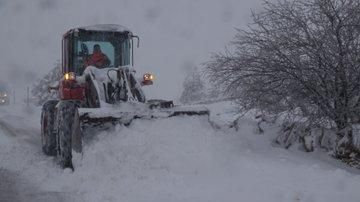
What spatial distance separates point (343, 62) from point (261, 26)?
5.79 ft

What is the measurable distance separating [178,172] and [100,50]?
12.5ft

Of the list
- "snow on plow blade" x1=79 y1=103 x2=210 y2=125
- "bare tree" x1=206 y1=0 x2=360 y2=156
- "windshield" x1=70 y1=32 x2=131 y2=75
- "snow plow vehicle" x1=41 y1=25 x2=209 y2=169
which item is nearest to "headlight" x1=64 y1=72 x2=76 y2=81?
"snow plow vehicle" x1=41 y1=25 x2=209 y2=169

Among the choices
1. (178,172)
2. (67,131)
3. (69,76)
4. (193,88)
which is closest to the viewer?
(178,172)

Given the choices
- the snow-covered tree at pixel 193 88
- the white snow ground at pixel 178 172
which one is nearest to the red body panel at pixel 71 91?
the white snow ground at pixel 178 172

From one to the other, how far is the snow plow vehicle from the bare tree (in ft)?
5.90

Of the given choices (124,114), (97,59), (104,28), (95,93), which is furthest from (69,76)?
(124,114)

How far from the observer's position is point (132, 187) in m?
7.11

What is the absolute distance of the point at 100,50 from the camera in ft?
34.2

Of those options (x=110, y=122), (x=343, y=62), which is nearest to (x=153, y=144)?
(x=110, y=122)

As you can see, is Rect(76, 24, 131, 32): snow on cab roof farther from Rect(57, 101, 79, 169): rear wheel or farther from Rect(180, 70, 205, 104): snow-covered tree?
Rect(180, 70, 205, 104): snow-covered tree

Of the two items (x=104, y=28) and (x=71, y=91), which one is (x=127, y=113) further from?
(x=104, y=28)

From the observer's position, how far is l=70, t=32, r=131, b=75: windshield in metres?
10.3

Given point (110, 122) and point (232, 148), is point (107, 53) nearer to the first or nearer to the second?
point (110, 122)

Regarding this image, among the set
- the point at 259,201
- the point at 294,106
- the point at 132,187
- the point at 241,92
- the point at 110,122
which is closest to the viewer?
the point at 259,201
